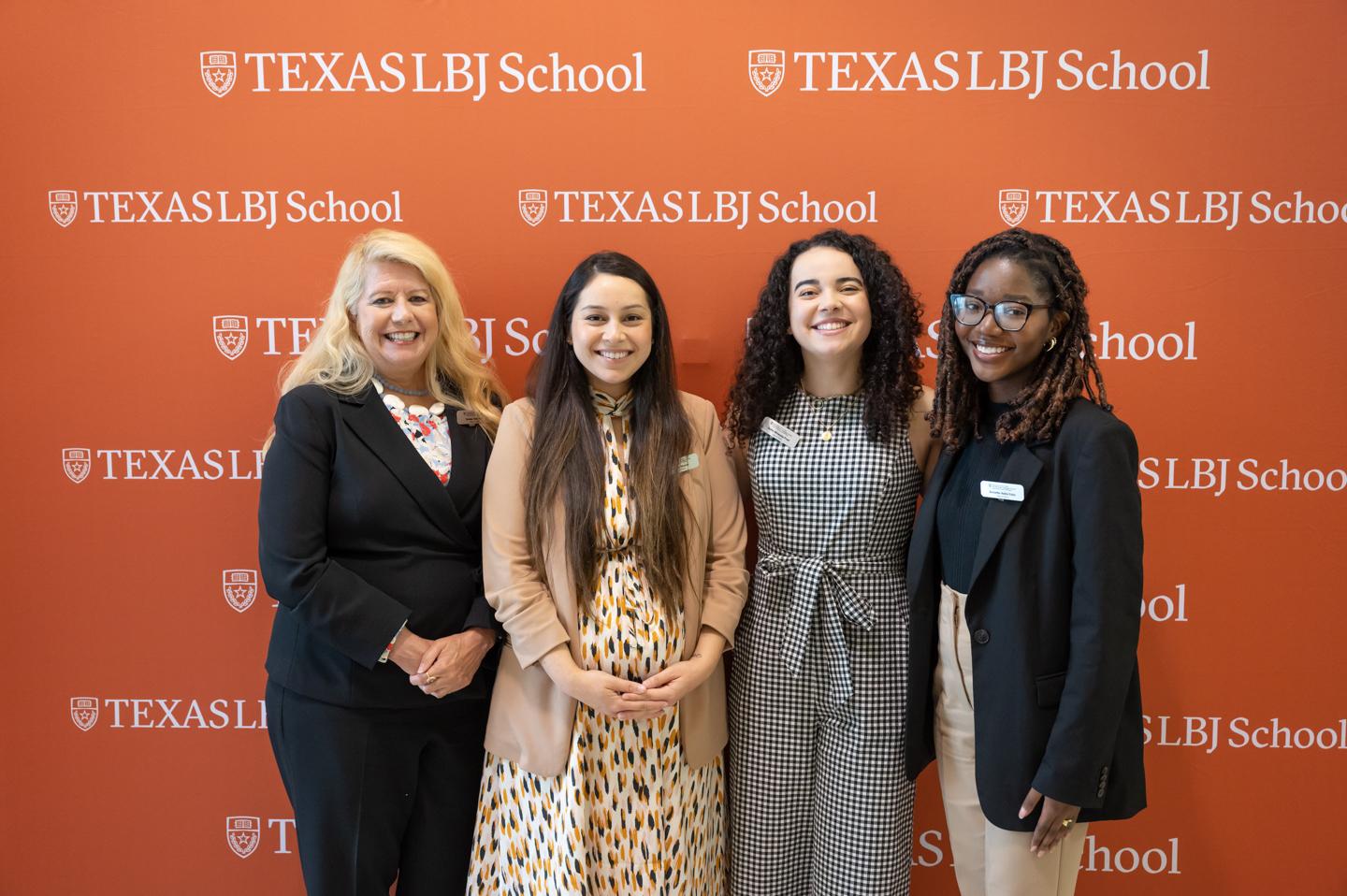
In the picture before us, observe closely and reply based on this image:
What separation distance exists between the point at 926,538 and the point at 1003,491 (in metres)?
0.25

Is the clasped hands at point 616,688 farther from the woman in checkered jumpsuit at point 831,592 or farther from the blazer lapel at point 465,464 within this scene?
the blazer lapel at point 465,464

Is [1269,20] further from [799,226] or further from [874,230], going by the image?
[799,226]

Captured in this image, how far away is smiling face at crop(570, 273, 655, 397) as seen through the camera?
1960mm

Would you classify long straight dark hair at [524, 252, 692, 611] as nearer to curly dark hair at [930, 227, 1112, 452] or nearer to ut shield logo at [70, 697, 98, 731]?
curly dark hair at [930, 227, 1112, 452]

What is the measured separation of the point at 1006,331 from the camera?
1.74m

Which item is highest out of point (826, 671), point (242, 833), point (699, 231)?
point (699, 231)

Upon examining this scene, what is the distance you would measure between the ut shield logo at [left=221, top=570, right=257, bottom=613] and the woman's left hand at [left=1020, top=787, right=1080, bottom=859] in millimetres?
2195

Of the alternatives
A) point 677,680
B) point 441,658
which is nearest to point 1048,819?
point 677,680

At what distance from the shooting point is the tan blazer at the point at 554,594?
6.34 feet

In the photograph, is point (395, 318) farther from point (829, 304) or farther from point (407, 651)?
point (829, 304)

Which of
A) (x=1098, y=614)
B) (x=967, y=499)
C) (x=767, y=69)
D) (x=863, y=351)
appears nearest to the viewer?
(x=1098, y=614)

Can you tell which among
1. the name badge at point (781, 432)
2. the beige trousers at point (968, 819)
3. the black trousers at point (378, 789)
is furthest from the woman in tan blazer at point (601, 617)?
the beige trousers at point (968, 819)

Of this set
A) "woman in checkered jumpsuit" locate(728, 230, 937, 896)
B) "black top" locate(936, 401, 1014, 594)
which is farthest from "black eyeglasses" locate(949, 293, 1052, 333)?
"woman in checkered jumpsuit" locate(728, 230, 937, 896)

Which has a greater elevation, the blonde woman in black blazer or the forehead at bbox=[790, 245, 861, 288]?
the forehead at bbox=[790, 245, 861, 288]
